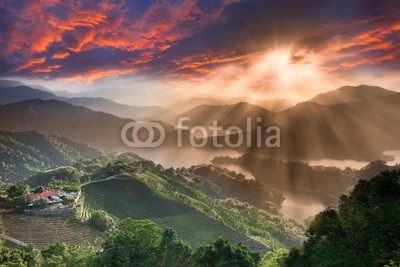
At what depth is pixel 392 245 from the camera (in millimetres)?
18562

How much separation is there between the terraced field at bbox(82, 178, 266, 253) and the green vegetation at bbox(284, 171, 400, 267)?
27.0 m

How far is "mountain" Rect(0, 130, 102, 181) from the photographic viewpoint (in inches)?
5798

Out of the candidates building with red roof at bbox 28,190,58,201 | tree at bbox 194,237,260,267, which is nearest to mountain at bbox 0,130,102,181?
building with red roof at bbox 28,190,58,201

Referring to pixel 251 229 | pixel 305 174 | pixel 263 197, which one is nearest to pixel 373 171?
pixel 305 174

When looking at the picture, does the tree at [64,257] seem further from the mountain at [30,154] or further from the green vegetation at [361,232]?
the mountain at [30,154]

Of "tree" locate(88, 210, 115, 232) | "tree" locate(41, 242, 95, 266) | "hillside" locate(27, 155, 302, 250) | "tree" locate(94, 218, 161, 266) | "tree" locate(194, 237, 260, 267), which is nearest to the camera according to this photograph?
"tree" locate(194, 237, 260, 267)

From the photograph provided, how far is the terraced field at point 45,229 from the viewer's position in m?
40.6

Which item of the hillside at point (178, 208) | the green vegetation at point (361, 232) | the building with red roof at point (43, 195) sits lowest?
the hillside at point (178, 208)

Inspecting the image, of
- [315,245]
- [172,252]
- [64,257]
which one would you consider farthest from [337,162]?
[315,245]

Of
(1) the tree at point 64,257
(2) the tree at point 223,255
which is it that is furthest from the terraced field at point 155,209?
(2) the tree at point 223,255

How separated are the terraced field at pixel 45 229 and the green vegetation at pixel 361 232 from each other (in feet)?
90.0

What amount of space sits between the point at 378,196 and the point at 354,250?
4.55 meters

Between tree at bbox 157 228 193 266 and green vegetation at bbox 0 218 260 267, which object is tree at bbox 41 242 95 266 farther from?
tree at bbox 157 228 193 266

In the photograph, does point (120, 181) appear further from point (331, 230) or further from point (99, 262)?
point (331, 230)
